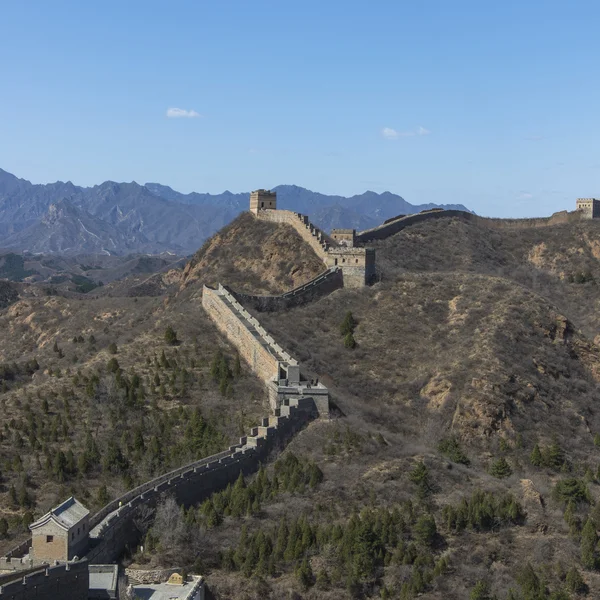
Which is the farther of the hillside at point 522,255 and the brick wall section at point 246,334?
the hillside at point 522,255

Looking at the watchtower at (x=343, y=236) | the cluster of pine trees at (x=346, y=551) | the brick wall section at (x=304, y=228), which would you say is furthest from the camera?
the watchtower at (x=343, y=236)

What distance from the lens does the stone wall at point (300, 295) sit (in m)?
63.3

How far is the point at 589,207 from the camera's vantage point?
107062 millimetres

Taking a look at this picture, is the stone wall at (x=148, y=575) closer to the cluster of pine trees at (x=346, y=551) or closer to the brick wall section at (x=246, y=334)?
the cluster of pine trees at (x=346, y=551)

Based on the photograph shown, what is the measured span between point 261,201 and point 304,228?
912 centimetres

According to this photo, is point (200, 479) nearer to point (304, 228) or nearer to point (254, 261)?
point (254, 261)

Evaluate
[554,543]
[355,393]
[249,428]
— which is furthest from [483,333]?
[554,543]

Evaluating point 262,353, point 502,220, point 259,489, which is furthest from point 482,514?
point 502,220

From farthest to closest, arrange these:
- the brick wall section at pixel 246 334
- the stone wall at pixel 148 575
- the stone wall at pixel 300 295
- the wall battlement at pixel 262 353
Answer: the stone wall at pixel 300 295 → the brick wall section at pixel 246 334 → the wall battlement at pixel 262 353 → the stone wall at pixel 148 575

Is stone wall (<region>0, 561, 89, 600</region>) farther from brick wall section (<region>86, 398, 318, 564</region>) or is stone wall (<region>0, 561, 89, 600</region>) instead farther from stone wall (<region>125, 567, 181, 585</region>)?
stone wall (<region>125, 567, 181, 585</region>)

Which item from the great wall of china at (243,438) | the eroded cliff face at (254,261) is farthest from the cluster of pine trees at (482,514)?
the eroded cliff face at (254,261)

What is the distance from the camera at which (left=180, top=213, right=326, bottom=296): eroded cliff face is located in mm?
74125

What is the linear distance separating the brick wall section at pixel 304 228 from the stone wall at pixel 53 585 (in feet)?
142

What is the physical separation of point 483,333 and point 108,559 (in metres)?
33.1
